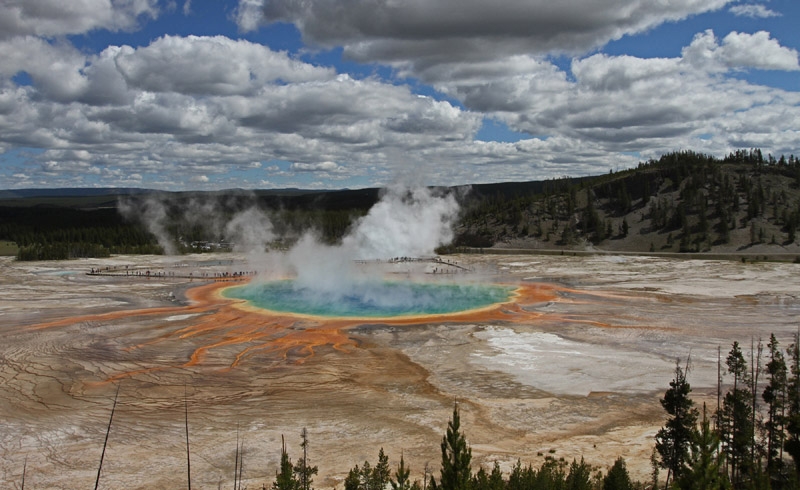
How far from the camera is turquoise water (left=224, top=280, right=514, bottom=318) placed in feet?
124

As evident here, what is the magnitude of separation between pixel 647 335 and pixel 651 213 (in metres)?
70.9

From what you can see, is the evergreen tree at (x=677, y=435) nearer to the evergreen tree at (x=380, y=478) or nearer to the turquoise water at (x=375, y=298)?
the evergreen tree at (x=380, y=478)

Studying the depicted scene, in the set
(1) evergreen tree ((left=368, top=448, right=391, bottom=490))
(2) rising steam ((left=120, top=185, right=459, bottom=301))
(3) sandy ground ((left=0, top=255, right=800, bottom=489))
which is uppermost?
(2) rising steam ((left=120, top=185, right=459, bottom=301))

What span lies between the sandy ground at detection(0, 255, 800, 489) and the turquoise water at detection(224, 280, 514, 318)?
9.25 feet

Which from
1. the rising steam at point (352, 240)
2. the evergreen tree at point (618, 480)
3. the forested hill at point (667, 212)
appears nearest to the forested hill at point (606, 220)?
the forested hill at point (667, 212)

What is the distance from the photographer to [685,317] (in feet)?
113

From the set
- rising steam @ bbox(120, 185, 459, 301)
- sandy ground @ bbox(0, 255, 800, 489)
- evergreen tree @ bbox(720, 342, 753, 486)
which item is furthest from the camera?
rising steam @ bbox(120, 185, 459, 301)

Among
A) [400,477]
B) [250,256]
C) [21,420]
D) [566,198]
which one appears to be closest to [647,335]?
[400,477]

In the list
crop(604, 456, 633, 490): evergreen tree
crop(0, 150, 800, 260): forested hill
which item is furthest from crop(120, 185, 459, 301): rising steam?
crop(604, 456, 633, 490): evergreen tree

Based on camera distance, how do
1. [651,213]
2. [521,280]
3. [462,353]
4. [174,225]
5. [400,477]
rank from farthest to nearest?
[174,225]
[651,213]
[521,280]
[462,353]
[400,477]

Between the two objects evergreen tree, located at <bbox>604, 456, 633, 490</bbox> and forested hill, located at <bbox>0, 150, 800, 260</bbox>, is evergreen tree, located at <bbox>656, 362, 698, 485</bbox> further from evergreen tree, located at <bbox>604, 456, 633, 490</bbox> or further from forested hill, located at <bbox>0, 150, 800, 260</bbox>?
forested hill, located at <bbox>0, 150, 800, 260</bbox>

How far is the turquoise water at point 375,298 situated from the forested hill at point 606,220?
39847 millimetres

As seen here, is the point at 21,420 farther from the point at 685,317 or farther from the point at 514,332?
the point at 685,317

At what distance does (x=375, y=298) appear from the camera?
141 feet
